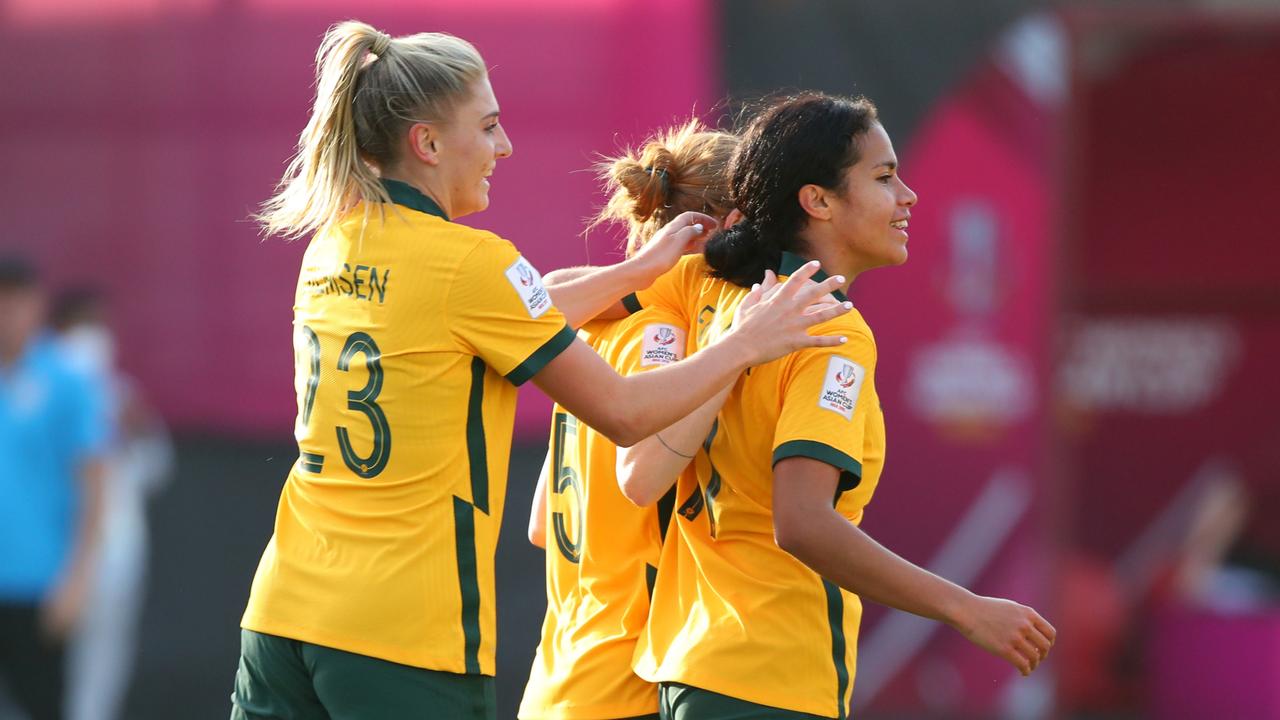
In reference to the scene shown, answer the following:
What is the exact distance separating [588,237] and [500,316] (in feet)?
11.8

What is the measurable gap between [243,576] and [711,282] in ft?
12.5

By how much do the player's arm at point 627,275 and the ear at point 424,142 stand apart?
0.43m

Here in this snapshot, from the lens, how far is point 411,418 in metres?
2.51

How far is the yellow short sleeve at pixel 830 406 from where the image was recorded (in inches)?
98.7

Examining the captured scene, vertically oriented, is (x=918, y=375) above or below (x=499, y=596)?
above

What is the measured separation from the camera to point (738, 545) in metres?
2.68

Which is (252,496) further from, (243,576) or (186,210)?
(186,210)

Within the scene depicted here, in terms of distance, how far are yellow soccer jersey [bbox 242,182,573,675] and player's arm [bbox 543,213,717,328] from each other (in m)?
0.37

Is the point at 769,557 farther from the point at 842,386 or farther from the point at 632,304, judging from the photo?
the point at 632,304

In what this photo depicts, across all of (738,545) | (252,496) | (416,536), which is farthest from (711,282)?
(252,496)

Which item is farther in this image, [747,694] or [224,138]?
[224,138]

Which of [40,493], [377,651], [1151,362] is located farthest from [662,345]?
[1151,362]

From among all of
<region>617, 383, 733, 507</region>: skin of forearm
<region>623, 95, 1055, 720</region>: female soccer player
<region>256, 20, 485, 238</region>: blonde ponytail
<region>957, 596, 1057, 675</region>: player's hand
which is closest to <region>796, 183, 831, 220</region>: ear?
<region>623, 95, 1055, 720</region>: female soccer player

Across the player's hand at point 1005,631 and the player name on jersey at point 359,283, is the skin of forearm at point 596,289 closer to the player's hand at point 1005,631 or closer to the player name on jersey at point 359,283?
the player name on jersey at point 359,283
